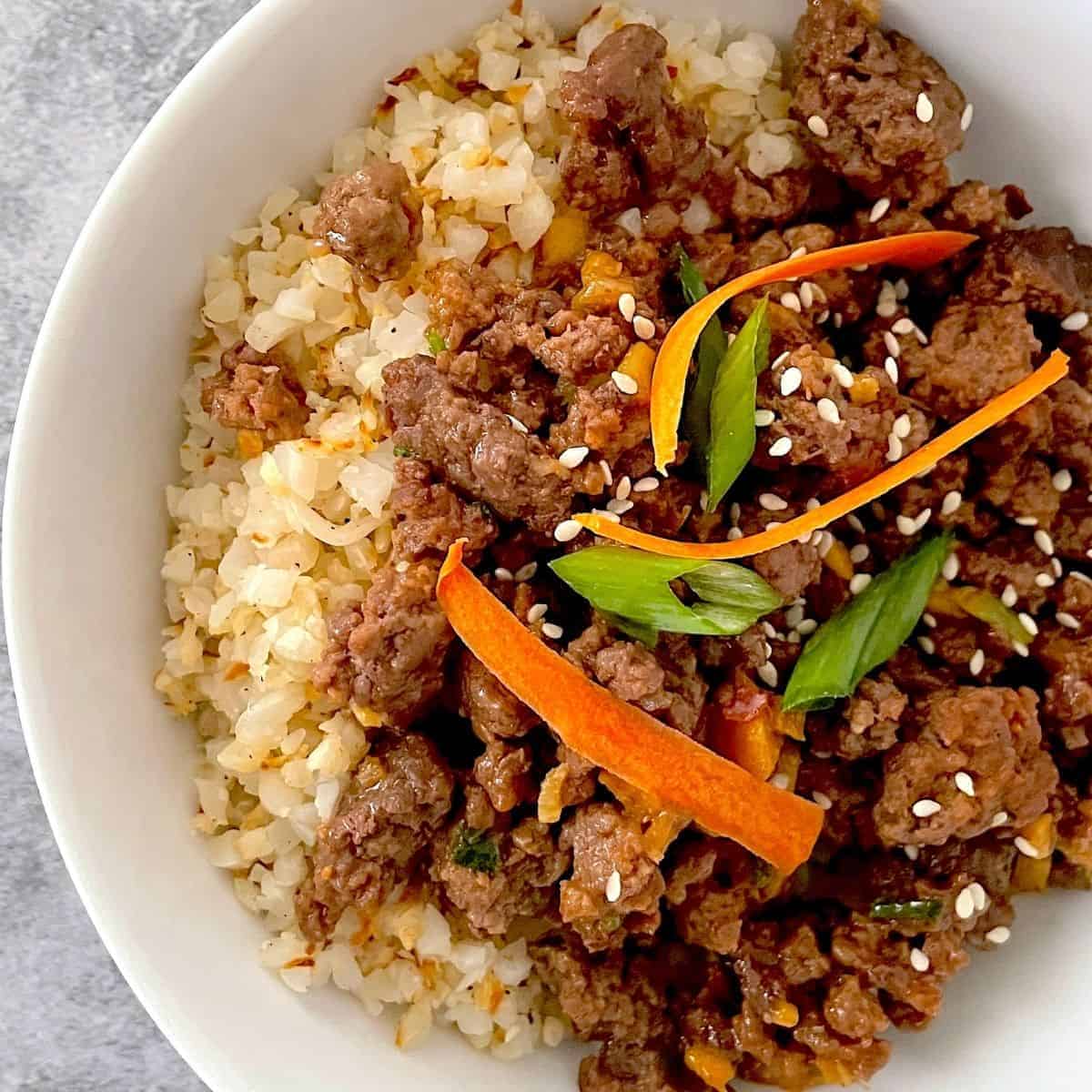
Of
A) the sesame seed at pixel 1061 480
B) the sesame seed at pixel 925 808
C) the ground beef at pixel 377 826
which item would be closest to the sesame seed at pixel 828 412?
the sesame seed at pixel 1061 480

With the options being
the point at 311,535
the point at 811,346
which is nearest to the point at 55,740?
the point at 311,535

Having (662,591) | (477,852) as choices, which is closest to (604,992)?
(477,852)

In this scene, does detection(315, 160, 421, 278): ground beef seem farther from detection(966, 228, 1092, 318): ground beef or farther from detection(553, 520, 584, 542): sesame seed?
detection(966, 228, 1092, 318): ground beef

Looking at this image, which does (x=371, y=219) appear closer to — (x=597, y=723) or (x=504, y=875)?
(x=597, y=723)

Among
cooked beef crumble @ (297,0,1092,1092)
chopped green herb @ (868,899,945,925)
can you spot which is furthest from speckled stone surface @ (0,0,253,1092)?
chopped green herb @ (868,899,945,925)

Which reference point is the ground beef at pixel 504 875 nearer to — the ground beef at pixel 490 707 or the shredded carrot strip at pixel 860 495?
the ground beef at pixel 490 707

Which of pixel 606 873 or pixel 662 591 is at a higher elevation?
pixel 662 591
